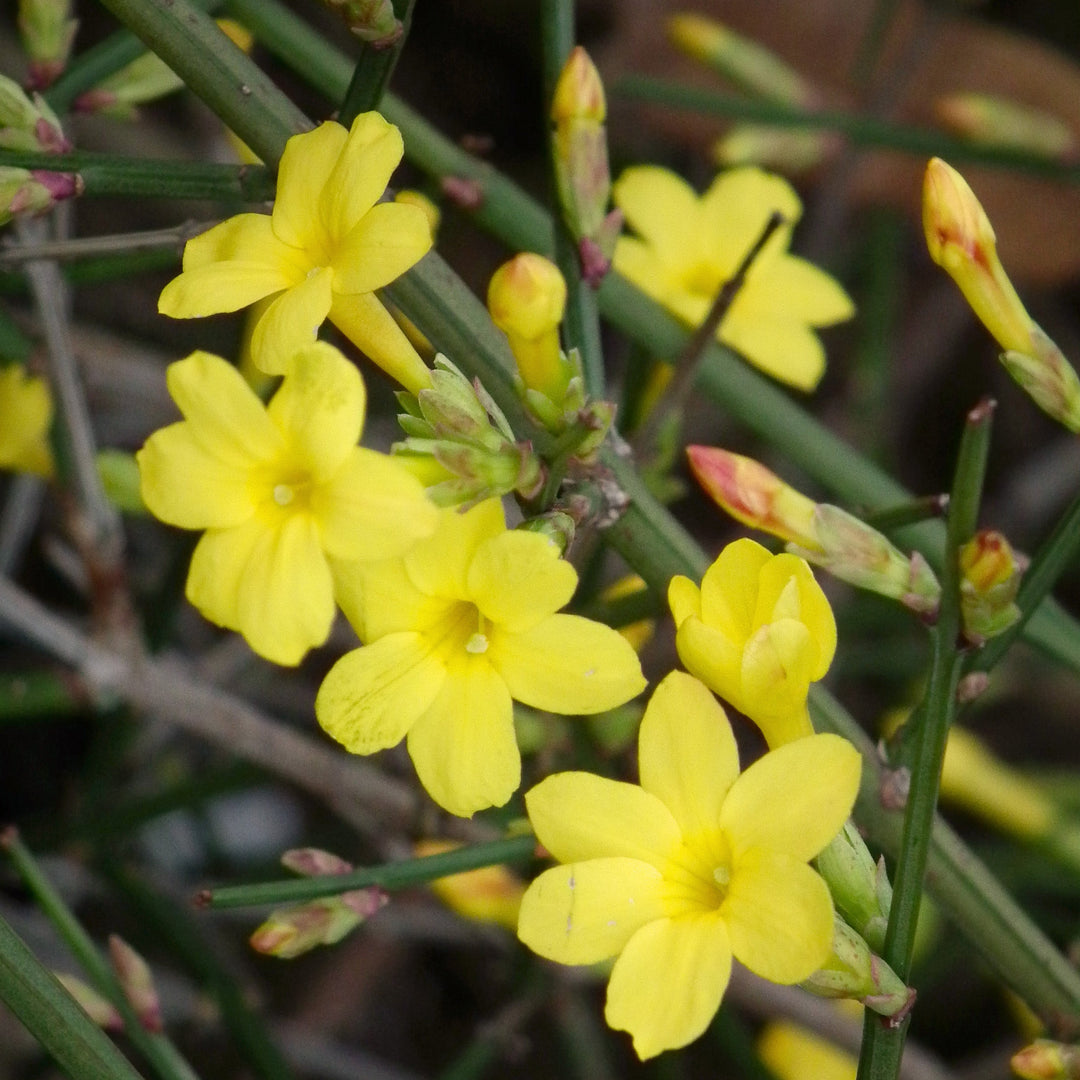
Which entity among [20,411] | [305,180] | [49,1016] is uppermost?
[305,180]

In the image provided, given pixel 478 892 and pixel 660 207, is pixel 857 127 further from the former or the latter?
pixel 478 892

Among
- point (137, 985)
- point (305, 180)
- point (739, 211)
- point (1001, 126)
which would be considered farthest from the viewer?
point (1001, 126)

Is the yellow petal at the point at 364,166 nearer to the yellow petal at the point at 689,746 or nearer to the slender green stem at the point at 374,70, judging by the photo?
the slender green stem at the point at 374,70

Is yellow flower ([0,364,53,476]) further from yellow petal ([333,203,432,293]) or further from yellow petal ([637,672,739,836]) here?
yellow petal ([637,672,739,836])

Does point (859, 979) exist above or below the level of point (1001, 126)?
below

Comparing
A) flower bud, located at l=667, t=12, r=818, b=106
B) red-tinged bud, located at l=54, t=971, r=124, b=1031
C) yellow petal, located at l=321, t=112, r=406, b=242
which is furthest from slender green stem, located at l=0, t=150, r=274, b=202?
flower bud, located at l=667, t=12, r=818, b=106

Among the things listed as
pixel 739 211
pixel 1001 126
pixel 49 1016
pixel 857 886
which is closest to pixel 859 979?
pixel 857 886
